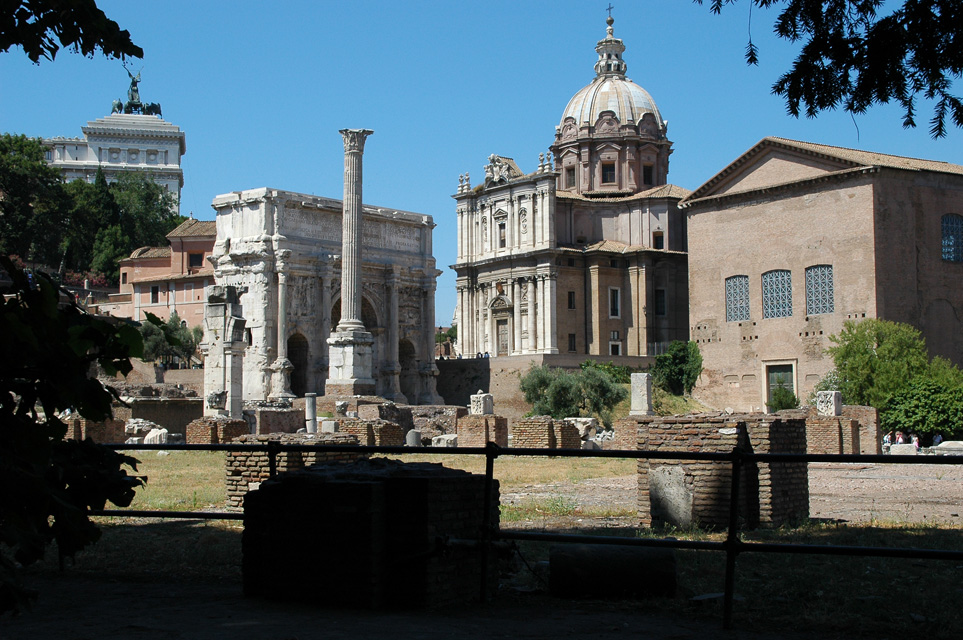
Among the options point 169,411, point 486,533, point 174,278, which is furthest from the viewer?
point 174,278

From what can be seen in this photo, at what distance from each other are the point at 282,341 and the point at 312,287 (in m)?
3.04

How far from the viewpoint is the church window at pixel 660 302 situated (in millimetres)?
52875

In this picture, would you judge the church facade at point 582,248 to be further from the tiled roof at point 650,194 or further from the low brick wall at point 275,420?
the low brick wall at point 275,420

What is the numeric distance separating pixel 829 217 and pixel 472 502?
38541 millimetres

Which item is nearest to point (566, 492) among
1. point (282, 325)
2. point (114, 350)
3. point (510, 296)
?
point (114, 350)

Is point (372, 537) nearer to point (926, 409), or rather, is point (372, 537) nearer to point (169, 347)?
point (926, 409)

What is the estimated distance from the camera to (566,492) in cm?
1442

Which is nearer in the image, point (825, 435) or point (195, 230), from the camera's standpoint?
point (825, 435)

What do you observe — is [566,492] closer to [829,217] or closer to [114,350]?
[114,350]

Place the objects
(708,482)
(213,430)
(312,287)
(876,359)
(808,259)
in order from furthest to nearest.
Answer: (312,287), (808,259), (876,359), (213,430), (708,482)

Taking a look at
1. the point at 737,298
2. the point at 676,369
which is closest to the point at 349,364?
the point at 676,369

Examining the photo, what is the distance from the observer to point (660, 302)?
52.9m

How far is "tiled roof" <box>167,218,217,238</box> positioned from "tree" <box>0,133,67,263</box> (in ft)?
20.0

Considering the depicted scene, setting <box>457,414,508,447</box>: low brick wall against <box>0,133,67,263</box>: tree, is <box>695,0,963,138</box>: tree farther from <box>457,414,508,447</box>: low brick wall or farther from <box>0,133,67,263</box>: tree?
<box>0,133,67,263</box>: tree
